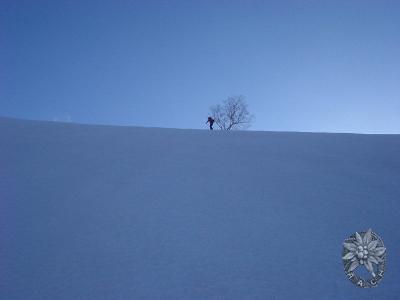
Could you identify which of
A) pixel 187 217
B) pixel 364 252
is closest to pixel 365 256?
pixel 364 252

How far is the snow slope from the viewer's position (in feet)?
8.75

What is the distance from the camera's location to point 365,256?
3.01 m

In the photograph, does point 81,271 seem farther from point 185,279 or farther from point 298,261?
point 298,261

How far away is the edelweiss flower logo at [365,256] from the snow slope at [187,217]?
7 cm

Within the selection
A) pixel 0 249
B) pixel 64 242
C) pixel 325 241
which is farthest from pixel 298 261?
pixel 0 249

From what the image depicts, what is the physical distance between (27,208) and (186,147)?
2630 mm

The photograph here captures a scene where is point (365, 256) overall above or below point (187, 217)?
below

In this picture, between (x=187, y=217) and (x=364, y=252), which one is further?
(x=187, y=217)

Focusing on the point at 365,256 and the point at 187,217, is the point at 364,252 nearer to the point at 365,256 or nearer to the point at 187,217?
the point at 365,256

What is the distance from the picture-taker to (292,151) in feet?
17.6

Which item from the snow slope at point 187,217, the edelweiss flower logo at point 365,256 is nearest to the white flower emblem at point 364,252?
the edelweiss flower logo at point 365,256

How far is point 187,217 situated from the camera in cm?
350

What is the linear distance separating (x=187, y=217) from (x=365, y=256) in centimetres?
174

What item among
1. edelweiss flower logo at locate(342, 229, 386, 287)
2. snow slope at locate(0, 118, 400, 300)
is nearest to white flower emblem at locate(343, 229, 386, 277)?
edelweiss flower logo at locate(342, 229, 386, 287)
